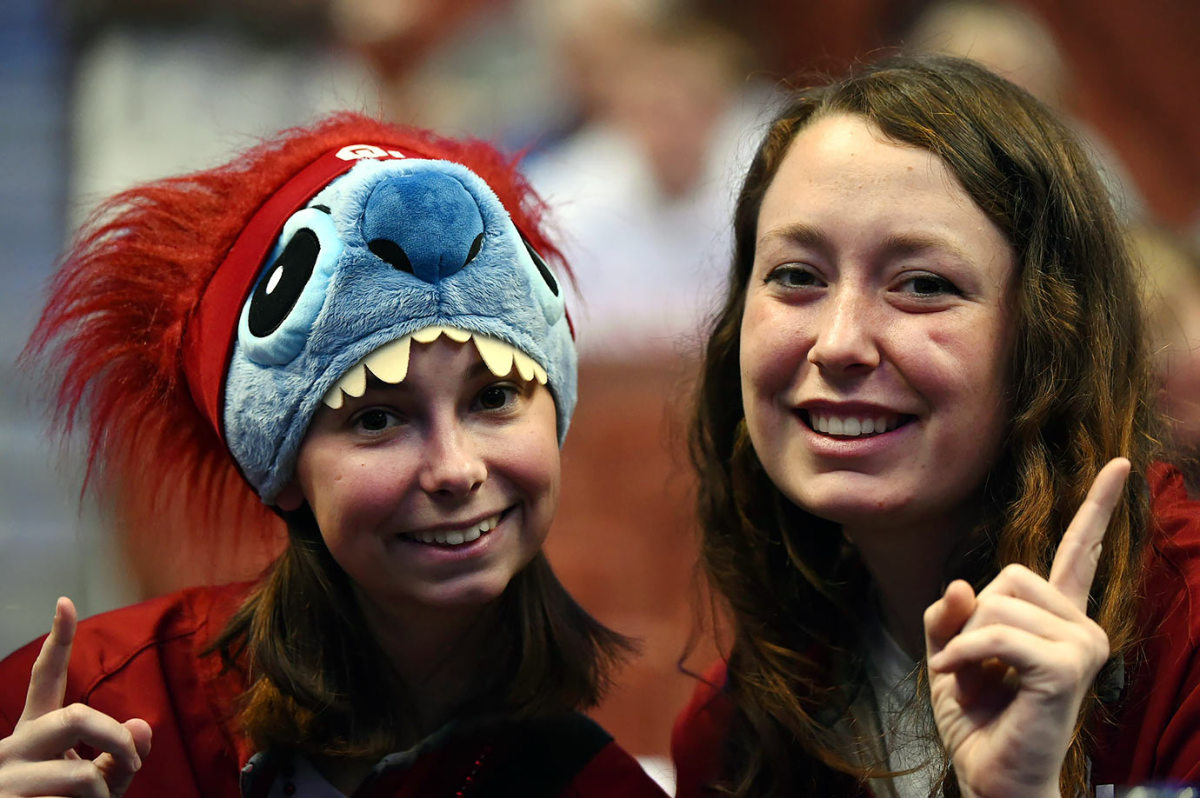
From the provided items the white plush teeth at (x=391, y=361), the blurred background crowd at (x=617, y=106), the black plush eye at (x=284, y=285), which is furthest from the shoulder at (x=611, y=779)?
the blurred background crowd at (x=617, y=106)

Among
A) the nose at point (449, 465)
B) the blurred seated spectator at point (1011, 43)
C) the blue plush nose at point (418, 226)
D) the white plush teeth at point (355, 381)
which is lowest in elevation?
the nose at point (449, 465)

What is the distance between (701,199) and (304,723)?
2009 millimetres

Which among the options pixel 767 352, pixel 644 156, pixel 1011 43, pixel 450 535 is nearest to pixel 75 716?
pixel 450 535

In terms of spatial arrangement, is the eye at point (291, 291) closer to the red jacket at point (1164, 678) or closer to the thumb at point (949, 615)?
the thumb at point (949, 615)

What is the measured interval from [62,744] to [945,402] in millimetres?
1089

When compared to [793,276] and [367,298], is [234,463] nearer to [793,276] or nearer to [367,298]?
[367,298]

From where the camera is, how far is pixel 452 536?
5.20ft

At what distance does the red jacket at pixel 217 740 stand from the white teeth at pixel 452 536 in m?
0.30

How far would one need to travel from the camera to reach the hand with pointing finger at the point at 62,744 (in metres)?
1.39

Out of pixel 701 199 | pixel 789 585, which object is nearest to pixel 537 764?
pixel 789 585

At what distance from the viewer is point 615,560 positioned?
321cm

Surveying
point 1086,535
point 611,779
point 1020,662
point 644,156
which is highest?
point 644,156

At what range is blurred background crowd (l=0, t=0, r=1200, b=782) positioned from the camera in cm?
302

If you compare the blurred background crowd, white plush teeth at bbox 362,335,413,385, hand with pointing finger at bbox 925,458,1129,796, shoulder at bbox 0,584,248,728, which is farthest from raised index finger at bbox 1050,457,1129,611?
the blurred background crowd
